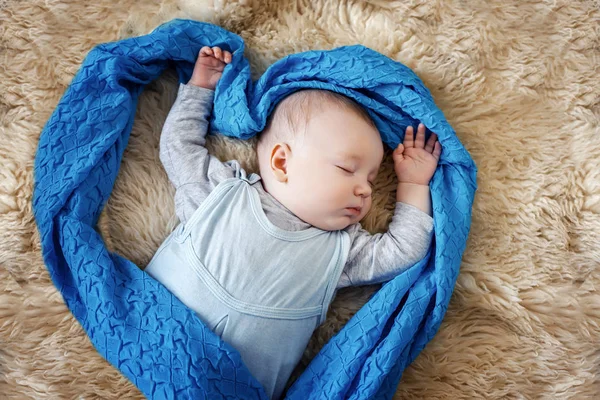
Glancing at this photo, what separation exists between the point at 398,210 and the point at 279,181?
288 mm

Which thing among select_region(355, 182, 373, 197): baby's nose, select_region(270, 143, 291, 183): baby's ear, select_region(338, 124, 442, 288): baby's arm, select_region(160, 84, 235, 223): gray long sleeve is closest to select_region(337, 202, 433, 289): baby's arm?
select_region(338, 124, 442, 288): baby's arm

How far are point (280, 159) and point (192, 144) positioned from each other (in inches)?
8.6

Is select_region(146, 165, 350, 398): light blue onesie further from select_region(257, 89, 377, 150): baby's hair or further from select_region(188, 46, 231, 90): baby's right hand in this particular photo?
select_region(188, 46, 231, 90): baby's right hand

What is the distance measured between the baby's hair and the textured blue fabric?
23 mm

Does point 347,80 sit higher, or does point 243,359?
point 347,80

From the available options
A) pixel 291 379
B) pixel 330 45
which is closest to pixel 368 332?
pixel 291 379

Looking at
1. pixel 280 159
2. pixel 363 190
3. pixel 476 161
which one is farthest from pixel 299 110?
pixel 476 161

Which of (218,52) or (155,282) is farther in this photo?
(218,52)

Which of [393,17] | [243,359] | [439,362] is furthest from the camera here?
[393,17]

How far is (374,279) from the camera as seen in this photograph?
1.28m

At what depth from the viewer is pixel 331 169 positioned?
1225mm

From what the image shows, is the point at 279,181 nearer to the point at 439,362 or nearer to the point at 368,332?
the point at 368,332

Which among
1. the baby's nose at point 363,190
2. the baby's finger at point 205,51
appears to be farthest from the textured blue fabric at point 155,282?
the baby's nose at point 363,190

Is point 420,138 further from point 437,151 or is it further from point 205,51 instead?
point 205,51
